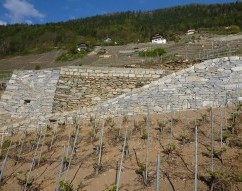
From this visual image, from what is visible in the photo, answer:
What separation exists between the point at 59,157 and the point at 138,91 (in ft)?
15.8

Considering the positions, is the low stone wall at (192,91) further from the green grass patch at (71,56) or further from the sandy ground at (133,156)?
the green grass patch at (71,56)

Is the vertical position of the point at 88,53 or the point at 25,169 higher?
the point at 88,53

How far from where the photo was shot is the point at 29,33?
7688 cm

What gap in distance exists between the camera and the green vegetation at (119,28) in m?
65.5

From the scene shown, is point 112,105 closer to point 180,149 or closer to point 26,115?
point 26,115

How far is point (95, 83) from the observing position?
16797mm

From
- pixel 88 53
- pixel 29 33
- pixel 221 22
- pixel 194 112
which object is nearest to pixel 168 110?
pixel 194 112

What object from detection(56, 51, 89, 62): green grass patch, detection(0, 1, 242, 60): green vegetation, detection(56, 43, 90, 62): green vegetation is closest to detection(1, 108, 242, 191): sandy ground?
detection(56, 51, 89, 62): green grass patch

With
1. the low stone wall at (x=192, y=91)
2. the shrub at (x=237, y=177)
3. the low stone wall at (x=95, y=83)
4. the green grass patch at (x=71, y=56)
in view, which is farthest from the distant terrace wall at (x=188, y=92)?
the green grass patch at (x=71, y=56)

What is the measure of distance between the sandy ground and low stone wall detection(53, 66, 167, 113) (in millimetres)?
2902

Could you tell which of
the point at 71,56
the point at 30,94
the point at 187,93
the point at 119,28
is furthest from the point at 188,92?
the point at 119,28

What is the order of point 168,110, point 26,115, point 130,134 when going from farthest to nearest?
point 26,115, point 168,110, point 130,134

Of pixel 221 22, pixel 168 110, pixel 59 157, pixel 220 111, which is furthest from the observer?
pixel 221 22

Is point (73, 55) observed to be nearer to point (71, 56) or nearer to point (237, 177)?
point (71, 56)
